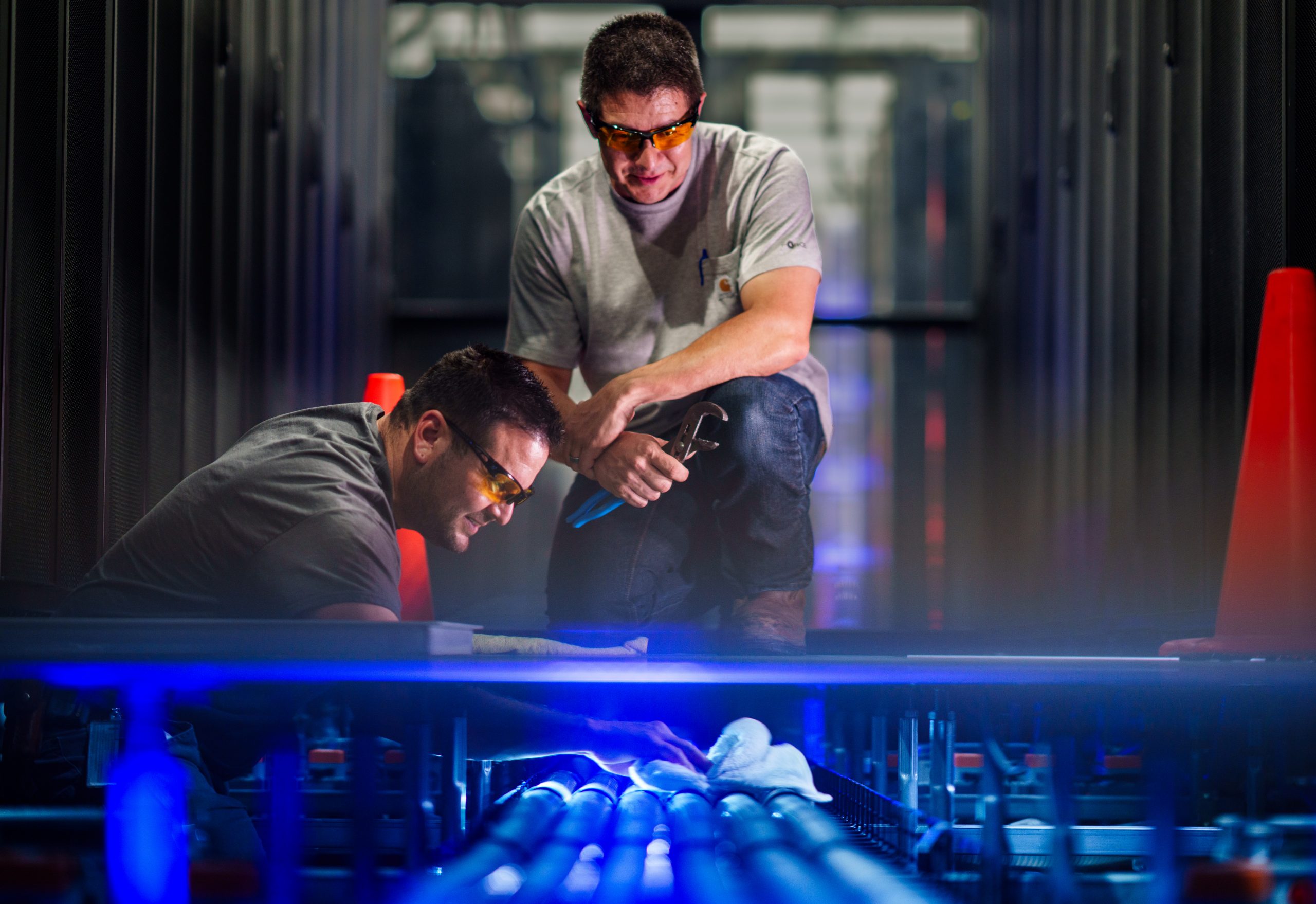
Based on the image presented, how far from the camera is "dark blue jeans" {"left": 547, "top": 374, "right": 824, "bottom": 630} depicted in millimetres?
1899

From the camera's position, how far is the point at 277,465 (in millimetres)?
1431

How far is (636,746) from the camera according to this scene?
1460 mm

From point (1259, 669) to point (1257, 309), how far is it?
71.6 inches

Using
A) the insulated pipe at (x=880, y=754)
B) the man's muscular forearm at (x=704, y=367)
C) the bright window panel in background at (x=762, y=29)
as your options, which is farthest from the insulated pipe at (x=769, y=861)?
the bright window panel in background at (x=762, y=29)

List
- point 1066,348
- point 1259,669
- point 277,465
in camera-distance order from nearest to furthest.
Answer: point 1259,669 → point 277,465 → point 1066,348

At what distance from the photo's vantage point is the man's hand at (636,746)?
141 cm

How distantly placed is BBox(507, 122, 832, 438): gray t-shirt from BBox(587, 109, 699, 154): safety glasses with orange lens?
18 centimetres

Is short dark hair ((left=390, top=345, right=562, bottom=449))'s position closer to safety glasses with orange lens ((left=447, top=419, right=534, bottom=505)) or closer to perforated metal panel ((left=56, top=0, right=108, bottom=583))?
safety glasses with orange lens ((left=447, top=419, right=534, bottom=505))

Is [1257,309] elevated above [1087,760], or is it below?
above

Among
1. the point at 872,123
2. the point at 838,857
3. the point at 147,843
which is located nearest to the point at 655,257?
the point at 838,857

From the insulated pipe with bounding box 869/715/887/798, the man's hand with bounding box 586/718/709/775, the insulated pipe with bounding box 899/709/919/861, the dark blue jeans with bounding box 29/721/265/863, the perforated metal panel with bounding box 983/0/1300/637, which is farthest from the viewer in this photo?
the perforated metal panel with bounding box 983/0/1300/637

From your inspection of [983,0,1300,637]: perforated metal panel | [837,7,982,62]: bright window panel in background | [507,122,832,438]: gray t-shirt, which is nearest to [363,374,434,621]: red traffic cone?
[507,122,832,438]: gray t-shirt

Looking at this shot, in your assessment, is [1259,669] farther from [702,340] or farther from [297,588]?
[702,340]

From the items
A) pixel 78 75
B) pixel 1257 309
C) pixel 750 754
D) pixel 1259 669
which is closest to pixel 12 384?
pixel 78 75
